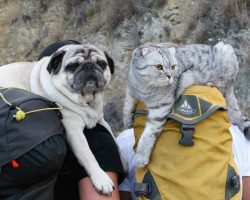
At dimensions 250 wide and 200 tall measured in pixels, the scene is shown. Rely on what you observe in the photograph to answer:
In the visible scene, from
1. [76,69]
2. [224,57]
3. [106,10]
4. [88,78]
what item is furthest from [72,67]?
[106,10]

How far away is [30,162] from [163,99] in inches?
42.9

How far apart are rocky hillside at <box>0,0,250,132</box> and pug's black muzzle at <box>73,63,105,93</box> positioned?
290 cm

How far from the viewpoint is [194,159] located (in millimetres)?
2334

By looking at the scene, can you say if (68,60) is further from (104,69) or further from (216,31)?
(216,31)

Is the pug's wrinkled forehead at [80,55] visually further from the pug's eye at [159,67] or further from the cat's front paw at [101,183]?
the cat's front paw at [101,183]

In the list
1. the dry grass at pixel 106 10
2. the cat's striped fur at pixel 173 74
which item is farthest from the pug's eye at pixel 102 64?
the dry grass at pixel 106 10

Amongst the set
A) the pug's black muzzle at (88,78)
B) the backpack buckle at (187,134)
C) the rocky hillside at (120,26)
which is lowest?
the rocky hillside at (120,26)

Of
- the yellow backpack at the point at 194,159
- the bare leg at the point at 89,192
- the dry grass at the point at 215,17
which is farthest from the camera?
the dry grass at the point at 215,17

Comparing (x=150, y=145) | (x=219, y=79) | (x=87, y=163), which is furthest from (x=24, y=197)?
(x=219, y=79)

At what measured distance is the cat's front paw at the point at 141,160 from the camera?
2529 mm

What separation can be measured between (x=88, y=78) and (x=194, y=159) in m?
0.76

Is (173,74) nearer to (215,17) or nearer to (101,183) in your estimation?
(101,183)

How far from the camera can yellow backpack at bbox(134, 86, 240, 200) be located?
2.32m

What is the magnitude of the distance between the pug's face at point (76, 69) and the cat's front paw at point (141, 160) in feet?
1.54
